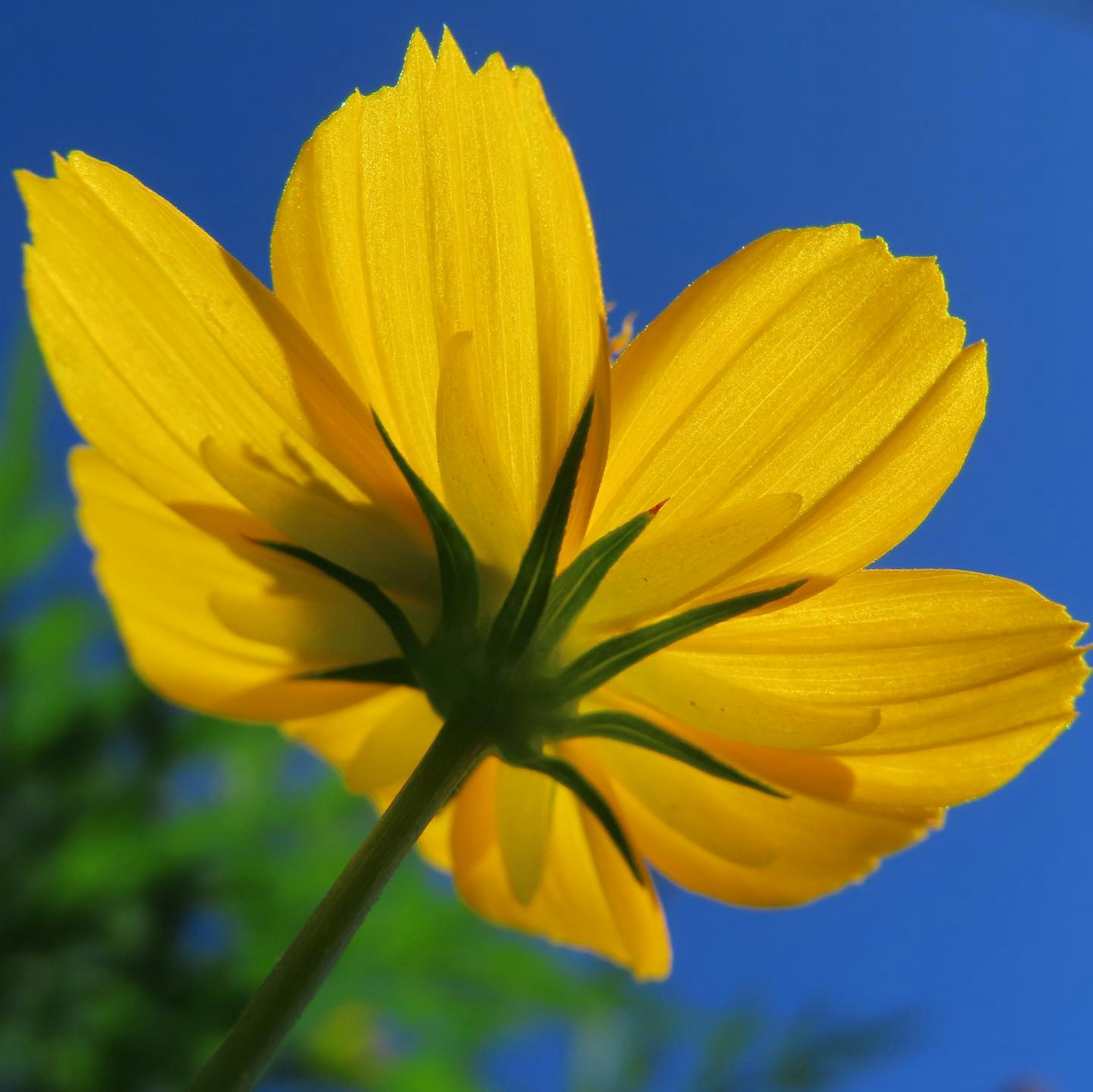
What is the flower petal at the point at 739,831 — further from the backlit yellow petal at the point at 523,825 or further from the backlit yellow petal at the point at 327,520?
the backlit yellow petal at the point at 327,520

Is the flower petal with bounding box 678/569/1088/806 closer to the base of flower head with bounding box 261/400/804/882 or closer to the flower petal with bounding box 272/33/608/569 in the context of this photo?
the base of flower head with bounding box 261/400/804/882

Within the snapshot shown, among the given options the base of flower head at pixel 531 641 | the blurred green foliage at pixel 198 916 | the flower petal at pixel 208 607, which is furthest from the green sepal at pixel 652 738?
the blurred green foliage at pixel 198 916

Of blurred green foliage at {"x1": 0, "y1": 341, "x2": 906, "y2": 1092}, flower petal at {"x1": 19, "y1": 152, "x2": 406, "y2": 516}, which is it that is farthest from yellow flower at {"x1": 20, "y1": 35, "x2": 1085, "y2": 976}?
blurred green foliage at {"x1": 0, "y1": 341, "x2": 906, "y2": 1092}

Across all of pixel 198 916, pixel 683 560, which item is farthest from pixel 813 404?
pixel 198 916

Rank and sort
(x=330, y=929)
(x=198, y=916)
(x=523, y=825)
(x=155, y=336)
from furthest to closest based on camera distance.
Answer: (x=198, y=916)
(x=523, y=825)
(x=155, y=336)
(x=330, y=929)

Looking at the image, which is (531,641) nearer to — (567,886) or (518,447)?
(518,447)

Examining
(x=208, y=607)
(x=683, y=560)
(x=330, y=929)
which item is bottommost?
(x=330, y=929)
